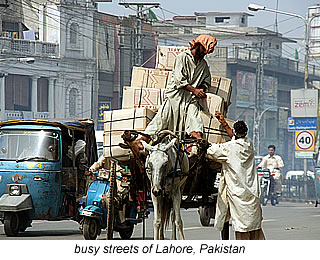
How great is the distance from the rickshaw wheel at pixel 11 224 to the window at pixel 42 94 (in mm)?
43715

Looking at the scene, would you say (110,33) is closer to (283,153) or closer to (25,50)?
(25,50)

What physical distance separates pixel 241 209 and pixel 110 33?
54.1 metres

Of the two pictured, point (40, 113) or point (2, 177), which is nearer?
point (2, 177)

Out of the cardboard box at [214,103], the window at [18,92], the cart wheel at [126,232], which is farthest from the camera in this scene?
the window at [18,92]

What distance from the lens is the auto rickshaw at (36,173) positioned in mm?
14703

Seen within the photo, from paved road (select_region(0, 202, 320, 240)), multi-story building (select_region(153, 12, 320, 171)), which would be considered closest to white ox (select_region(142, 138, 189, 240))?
paved road (select_region(0, 202, 320, 240))

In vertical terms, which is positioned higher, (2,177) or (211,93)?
(211,93)

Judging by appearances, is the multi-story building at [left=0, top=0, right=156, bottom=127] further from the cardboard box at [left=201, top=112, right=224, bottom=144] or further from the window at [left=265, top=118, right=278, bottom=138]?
the cardboard box at [left=201, top=112, right=224, bottom=144]

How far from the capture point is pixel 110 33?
2464 inches

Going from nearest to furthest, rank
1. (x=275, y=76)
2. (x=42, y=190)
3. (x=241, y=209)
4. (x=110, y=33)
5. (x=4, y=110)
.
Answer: (x=241, y=209) < (x=42, y=190) < (x=4, y=110) < (x=110, y=33) < (x=275, y=76)

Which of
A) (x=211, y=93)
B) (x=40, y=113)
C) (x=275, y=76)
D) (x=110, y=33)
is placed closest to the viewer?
(x=211, y=93)

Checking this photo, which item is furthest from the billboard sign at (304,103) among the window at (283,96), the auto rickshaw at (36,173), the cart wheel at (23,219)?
the window at (283,96)

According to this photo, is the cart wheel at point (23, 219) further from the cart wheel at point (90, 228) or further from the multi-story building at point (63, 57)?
the multi-story building at point (63, 57)

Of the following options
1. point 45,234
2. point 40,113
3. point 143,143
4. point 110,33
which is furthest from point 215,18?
point 143,143
